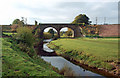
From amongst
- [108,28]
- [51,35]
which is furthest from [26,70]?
[51,35]

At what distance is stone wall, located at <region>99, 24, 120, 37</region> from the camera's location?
52.8m

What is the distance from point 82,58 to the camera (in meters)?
15.7

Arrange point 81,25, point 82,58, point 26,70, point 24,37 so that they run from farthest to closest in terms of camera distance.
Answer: point 81,25 < point 24,37 < point 82,58 < point 26,70

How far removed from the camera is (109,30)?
55.5 metres

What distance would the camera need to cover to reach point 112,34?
2100 inches

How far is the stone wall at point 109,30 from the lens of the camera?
52.8 m

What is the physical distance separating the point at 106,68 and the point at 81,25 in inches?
1964

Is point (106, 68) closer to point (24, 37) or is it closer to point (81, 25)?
point (24, 37)

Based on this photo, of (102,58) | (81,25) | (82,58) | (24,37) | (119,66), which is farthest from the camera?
(81,25)

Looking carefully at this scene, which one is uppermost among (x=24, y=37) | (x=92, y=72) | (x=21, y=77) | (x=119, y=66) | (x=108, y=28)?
(x=108, y=28)

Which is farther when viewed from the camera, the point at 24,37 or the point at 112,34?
the point at 112,34

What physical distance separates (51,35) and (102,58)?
202ft

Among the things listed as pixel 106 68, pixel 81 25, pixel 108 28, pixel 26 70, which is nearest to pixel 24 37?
pixel 26 70

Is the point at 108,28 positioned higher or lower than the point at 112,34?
higher
